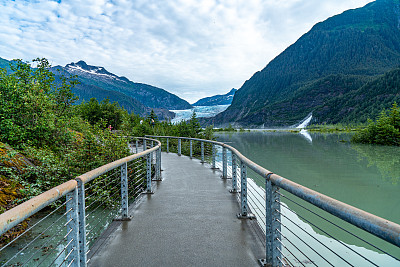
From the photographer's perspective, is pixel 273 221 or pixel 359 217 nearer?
pixel 359 217

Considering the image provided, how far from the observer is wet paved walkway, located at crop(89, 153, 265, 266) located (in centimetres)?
272

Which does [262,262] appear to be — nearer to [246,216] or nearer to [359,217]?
[246,216]

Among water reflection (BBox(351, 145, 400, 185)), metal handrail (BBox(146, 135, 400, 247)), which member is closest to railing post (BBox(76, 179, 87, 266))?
metal handrail (BBox(146, 135, 400, 247))

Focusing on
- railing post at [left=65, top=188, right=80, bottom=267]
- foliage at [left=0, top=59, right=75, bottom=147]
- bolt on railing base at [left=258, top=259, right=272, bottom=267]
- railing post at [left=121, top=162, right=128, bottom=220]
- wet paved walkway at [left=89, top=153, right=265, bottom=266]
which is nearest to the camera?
railing post at [left=65, top=188, right=80, bottom=267]

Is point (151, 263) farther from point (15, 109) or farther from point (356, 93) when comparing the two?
point (356, 93)

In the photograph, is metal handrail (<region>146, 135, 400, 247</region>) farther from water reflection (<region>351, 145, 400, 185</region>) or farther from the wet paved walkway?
water reflection (<region>351, 145, 400, 185</region>)

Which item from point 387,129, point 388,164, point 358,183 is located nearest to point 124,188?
point 358,183

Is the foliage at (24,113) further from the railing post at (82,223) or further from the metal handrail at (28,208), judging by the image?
the metal handrail at (28,208)

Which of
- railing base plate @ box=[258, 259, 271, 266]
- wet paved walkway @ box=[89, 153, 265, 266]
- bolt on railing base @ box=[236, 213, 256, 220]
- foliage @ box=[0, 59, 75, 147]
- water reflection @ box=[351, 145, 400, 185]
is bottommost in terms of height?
water reflection @ box=[351, 145, 400, 185]

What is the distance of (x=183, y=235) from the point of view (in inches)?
132

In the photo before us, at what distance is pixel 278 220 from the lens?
2.42 meters

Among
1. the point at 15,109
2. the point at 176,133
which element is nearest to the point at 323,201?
the point at 15,109

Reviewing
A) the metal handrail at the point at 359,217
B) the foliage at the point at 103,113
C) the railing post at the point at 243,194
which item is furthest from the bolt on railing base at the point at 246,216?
the foliage at the point at 103,113

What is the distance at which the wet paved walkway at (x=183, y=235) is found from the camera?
272 cm
